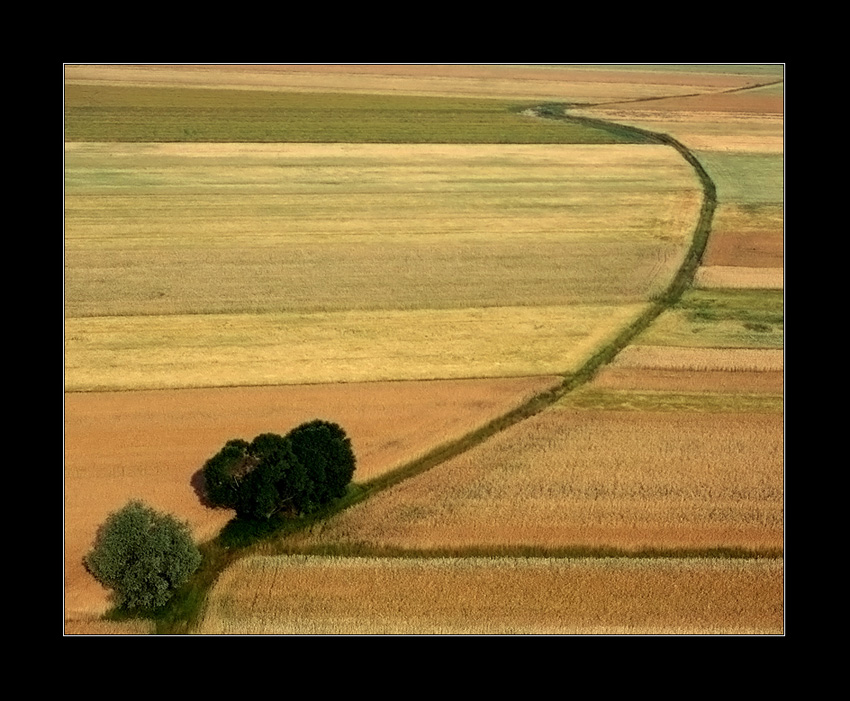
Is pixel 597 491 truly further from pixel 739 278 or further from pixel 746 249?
pixel 746 249

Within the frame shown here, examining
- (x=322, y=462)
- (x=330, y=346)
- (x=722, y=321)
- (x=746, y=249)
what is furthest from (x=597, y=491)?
(x=746, y=249)

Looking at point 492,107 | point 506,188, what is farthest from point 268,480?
point 492,107

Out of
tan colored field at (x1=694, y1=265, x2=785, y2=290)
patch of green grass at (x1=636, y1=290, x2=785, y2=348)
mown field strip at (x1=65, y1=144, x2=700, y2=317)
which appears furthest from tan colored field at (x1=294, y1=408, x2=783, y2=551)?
tan colored field at (x1=694, y1=265, x2=785, y2=290)

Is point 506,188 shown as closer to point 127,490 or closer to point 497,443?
point 497,443

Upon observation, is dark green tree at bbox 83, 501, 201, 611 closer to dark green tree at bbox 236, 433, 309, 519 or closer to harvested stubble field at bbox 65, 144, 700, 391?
dark green tree at bbox 236, 433, 309, 519

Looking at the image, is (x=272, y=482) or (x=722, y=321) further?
(x=722, y=321)

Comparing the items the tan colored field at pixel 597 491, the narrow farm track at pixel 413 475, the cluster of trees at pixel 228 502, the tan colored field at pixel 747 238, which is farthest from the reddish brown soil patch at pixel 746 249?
the cluster of trees at pixel 228 502

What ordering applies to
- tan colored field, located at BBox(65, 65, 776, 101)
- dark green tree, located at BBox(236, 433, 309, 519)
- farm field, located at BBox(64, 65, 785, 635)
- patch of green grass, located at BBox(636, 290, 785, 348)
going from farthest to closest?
tan colored field, located at BBox(65, 65, 776, 101) → patch of green grass, located at BBox(636, 290, 785, 348) → dark green tree, located at BBox(236, 433, 309, 519) → farm field, located at BBox(64, 65, 785, 635)
